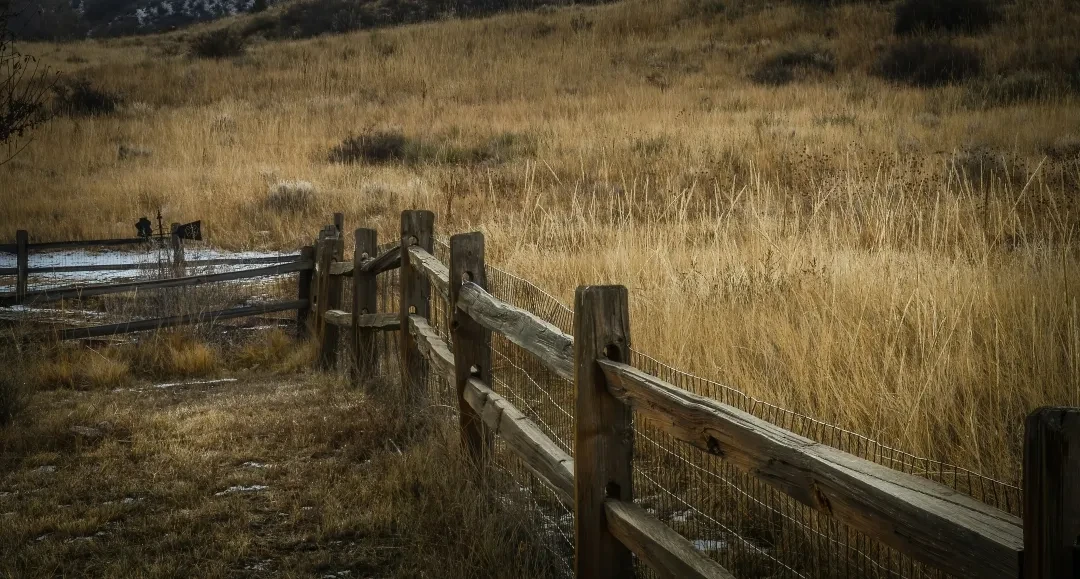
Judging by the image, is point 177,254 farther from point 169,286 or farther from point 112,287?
point 112,287

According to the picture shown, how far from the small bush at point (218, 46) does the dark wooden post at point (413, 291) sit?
1110 inches

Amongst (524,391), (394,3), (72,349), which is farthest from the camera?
(394,3)

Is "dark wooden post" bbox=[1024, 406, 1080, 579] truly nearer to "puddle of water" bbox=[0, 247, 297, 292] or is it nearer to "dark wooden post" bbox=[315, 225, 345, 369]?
"dark wooden post" bbox=[315, 225, 345, 369]

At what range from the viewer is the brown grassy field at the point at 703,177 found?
4.52 metres

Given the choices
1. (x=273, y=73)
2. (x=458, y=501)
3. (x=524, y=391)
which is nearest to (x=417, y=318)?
(x=524, y=391)

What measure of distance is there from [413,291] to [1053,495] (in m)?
4.89

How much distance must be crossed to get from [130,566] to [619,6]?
32226 mm

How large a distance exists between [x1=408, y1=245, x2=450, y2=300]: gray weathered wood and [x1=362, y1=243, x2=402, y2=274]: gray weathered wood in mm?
350

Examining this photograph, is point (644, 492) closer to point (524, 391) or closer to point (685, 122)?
point (524, 391)

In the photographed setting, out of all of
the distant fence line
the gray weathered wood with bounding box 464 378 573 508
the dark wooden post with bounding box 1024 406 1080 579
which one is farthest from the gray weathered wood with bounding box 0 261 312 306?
the dark wooden post with bounding box 1024 406 1080 579

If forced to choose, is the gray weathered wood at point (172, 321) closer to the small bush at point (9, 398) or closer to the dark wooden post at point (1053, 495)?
the small bush at point (9, 398)

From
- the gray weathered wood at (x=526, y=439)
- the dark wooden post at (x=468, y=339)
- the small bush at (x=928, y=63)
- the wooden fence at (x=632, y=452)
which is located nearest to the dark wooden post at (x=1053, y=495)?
the wooden fence at (x=632, y=452)

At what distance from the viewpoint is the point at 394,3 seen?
4222 cm

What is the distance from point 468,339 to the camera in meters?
4.39
